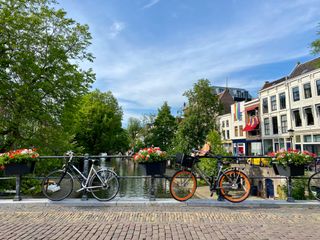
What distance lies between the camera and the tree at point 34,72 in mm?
12094

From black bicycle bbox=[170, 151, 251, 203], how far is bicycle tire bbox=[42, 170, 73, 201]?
95.4 inches

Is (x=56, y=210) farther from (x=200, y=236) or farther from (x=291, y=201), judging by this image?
(x=291, y=201)

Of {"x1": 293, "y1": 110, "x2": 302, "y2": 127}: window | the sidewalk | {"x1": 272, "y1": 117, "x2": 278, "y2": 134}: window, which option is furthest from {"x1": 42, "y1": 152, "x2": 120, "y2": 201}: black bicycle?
{"x1": 272, "y1": 117, "x2": 278, "y2": 134}: window

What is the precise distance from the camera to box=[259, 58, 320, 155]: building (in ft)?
93.4

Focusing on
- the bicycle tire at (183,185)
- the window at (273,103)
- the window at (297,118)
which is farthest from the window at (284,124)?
the bicycle tire at (183,185)

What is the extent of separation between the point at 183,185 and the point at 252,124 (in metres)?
37.1

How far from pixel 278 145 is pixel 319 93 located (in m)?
9.59

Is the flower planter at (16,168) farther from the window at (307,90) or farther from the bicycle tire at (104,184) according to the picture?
the window at (307,90)

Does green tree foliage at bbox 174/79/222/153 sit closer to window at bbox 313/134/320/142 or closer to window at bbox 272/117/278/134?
window at bbox 272/117/278/134

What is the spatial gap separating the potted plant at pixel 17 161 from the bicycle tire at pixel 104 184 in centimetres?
150

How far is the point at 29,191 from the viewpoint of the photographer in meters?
11.4

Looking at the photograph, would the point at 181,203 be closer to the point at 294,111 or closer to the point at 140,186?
the point at 140,186

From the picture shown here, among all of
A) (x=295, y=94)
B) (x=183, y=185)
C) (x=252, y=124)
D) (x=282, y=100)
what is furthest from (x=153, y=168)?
(x=252, y=124)

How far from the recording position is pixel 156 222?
15.1 ft
